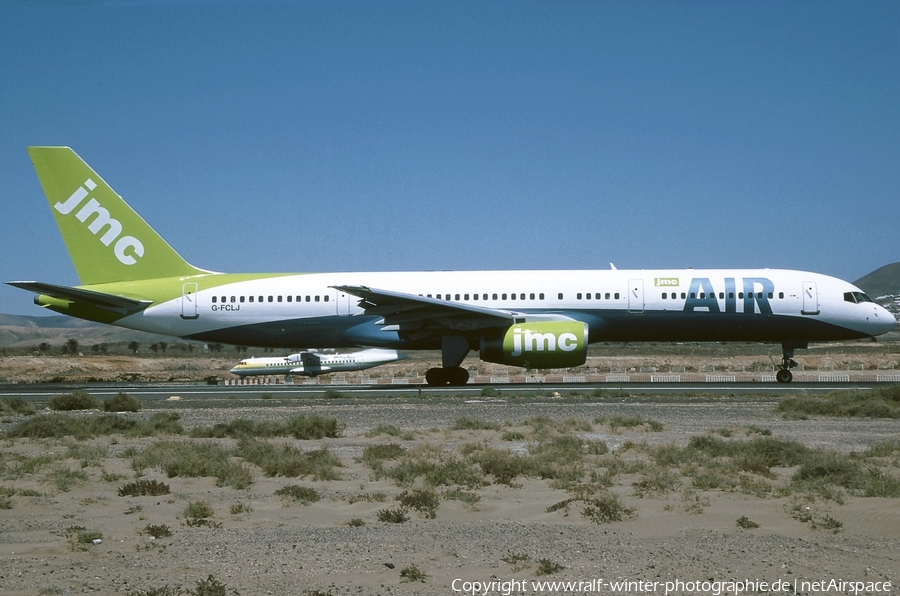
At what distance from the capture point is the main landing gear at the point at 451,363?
25.3 meters

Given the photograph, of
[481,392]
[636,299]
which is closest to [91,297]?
[481,392]

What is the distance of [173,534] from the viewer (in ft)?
23.9

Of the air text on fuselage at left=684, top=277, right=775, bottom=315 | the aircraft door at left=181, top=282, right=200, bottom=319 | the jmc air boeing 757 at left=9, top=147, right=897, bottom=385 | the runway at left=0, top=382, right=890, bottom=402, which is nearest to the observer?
the runway at left=0, top=382, right=890, bottom=402

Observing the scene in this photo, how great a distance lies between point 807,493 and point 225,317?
828 inches

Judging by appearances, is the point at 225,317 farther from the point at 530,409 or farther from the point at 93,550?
the point at 93,550

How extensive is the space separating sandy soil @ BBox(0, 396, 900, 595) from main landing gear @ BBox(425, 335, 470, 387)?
1415cm

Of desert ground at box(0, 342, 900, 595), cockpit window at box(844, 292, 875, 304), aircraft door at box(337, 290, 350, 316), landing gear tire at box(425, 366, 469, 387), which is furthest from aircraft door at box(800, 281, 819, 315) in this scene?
aircraft door at box(337, 290, 350, 316)

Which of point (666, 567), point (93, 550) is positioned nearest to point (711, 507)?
point (666, 567)

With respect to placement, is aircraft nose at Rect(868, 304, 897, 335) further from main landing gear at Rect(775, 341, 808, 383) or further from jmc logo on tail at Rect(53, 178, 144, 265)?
jmc logo on tail at Rect(53, 178, 144, 265)

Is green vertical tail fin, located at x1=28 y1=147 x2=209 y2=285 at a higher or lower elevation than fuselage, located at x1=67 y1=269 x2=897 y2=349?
higher

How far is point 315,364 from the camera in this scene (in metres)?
44.3

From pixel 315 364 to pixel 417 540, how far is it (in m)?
38.0

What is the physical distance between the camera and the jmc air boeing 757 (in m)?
24.7

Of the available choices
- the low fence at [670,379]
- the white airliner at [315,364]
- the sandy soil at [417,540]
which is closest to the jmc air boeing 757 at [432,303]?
the low fence at [670,379]
